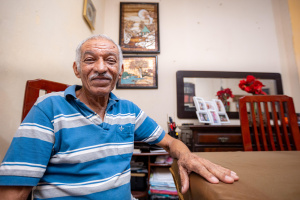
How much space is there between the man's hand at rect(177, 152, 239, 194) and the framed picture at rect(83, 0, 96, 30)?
1.97 meters

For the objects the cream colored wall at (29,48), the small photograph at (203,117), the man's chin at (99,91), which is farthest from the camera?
the small photograph at (203,117)

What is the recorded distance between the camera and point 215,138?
5.23 ft

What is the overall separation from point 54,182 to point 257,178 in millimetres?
738

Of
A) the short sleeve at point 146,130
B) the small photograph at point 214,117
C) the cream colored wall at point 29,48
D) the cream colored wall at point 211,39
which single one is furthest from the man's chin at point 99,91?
the small photograph at point 214,117

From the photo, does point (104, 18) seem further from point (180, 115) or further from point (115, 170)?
point (115, 170)

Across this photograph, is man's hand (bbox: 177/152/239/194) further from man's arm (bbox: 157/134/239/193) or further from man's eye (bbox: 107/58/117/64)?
man's eye (bbox: 107/58/117/64)

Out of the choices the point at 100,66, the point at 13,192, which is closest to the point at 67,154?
the point at 13,192

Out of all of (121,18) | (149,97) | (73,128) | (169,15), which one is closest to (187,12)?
(169,15)

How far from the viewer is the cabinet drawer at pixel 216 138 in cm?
158

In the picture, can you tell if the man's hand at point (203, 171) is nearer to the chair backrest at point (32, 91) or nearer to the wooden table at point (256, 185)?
the wooden table at point (256, 185)

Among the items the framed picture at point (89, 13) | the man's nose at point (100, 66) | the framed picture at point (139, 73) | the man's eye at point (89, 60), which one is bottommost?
the man's nose at point (100, 66)

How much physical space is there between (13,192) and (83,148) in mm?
245

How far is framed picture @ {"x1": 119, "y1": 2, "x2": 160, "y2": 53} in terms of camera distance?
2.34m

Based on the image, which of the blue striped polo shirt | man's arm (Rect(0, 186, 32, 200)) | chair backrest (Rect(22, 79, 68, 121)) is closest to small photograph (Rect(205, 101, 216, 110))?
the blue striped polo shirt
